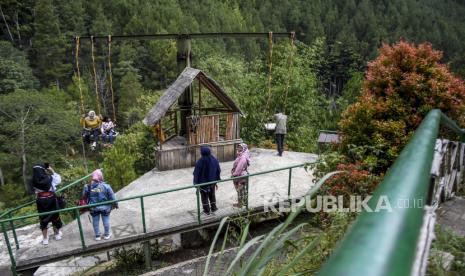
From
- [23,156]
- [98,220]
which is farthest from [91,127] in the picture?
[23,156]

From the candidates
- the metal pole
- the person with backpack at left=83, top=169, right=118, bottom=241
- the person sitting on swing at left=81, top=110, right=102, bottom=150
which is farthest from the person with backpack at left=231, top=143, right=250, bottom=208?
the person sitting on swing at left=81, top=110, right=102, bottom=150

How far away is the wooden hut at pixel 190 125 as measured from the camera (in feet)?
35.5

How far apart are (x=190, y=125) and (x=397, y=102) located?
6085 millimetres

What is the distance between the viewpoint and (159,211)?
863 cm

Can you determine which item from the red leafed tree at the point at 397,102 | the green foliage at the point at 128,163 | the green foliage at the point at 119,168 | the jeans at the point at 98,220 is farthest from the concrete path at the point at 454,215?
the green foliage at the point at 119,168

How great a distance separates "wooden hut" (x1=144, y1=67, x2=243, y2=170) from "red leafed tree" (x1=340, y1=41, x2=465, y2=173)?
489 cm

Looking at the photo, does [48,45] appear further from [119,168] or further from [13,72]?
[119,168]

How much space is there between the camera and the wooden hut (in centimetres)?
1081

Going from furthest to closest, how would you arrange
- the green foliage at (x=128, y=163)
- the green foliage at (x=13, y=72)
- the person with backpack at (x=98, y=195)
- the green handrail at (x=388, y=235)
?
the green foliage at (x=13, y=72)
the green foliage at (x=128, y=163)
the person with backpack at (x=98, y=195)
the green handrail at (x=388, y=235)

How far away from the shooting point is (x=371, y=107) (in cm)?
715

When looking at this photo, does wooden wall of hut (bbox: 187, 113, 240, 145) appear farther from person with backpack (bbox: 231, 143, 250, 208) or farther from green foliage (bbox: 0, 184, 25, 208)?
green foliage (bbox: 0, 184, 25, 208)

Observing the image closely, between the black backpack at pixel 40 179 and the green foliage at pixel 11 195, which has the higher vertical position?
the black backpack at pixel 40 179

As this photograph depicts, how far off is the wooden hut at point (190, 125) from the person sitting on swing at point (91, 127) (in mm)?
2754

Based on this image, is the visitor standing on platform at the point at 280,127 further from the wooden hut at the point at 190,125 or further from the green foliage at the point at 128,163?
the green foliage at the point at 128,163
